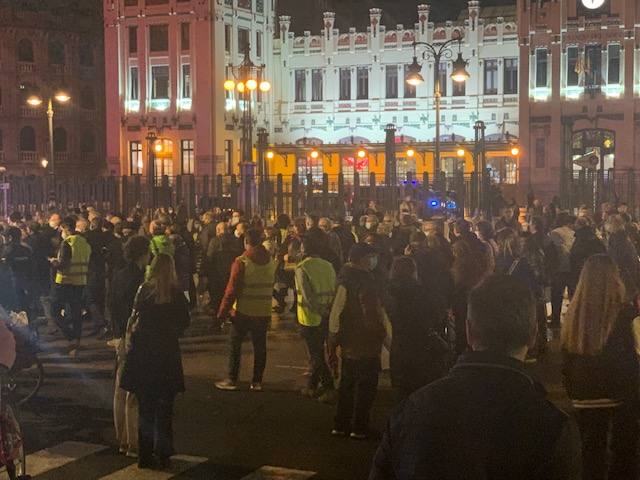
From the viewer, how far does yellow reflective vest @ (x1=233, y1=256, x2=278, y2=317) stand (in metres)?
10.3

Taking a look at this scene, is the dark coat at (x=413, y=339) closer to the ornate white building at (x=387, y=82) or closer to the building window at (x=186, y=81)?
the ornate white building at (x=387, y=82)

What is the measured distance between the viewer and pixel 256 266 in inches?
407

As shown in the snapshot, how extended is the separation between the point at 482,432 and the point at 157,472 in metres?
5.20

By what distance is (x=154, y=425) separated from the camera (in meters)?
7.64

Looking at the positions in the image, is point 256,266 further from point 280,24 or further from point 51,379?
point 280,24

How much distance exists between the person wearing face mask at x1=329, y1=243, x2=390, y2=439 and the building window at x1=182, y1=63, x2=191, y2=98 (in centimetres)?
4870

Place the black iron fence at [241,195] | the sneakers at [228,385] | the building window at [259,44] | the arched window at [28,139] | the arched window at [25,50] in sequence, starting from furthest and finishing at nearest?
the arched window at [25,50]
the arched window at [28,139]
the building window at [259,44]
the black iron fence at [241,195]
the sneakers at [228,385]

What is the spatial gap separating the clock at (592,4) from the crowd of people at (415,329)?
35181 millimetres

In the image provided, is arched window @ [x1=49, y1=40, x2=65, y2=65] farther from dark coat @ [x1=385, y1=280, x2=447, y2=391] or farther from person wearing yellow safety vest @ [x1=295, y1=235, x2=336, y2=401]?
dark coat @ [x1=385, y1=280, x2=447, y2=391]

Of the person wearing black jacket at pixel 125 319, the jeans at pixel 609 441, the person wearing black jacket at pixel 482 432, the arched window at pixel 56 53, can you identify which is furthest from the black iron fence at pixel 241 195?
the arched window at pixel 56 53

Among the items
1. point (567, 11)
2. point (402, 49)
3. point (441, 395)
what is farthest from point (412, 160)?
point (441, 395)

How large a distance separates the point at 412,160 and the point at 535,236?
4172 centimetres

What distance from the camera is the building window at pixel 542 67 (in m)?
48.2

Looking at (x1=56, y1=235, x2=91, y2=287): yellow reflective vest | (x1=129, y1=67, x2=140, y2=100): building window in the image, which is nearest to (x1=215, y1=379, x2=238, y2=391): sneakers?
(x1=56, y1=235, x2=91, y2=287): yellow reflective vest
